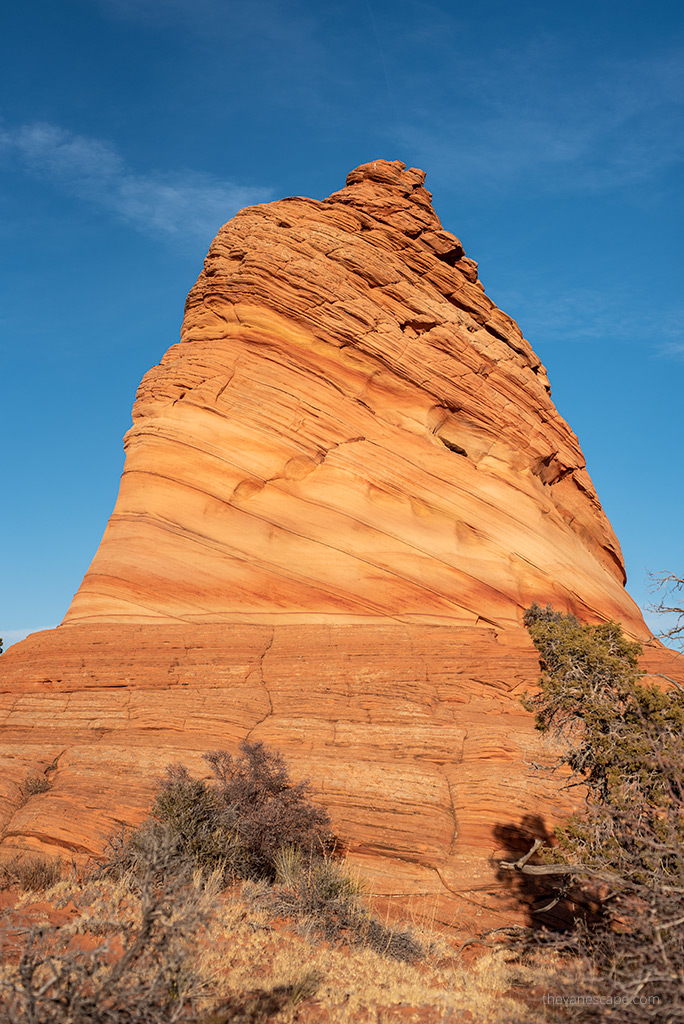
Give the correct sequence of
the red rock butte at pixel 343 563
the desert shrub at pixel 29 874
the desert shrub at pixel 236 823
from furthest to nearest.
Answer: the red rock butte at pixel 343 563, the desert shrub at pixel 236 823, the desert shrub at pixel 29 874

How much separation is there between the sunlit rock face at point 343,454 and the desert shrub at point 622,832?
23.2 ft

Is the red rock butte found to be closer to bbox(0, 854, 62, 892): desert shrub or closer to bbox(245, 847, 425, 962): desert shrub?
bbox(0, 854, 62, 892): desert shrub

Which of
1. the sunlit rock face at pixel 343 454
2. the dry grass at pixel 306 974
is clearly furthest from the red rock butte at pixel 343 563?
the dry grass at pixel 306 974

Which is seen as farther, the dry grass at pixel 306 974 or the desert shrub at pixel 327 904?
the desert shrub at pixel 327 904

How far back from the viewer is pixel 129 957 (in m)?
4.54

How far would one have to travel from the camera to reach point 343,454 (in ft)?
59.8

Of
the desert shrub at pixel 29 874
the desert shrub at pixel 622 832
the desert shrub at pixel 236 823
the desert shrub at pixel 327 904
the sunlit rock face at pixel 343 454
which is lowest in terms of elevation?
the desert shrub at pixel 29 874

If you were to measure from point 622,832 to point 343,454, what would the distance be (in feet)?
41.3

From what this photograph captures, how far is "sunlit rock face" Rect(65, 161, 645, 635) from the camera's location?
53.8 feet

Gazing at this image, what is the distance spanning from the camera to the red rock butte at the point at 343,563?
1133cm

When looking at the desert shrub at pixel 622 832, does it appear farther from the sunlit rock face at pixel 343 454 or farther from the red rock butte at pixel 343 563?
the sunlit rock face at pixel 343 454

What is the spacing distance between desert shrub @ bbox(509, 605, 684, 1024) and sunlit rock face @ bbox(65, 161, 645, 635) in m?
7.07

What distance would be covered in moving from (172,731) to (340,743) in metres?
3.22

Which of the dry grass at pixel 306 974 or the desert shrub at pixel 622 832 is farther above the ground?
the desert shrub at pixel 622 832
